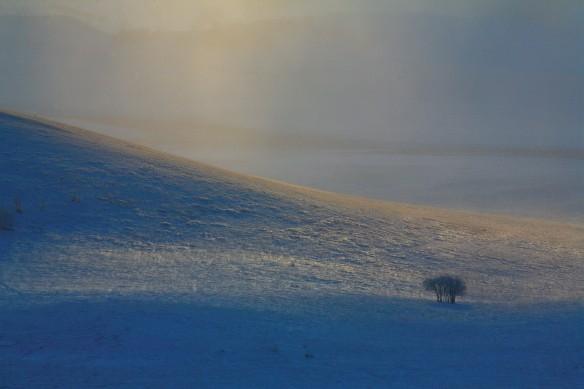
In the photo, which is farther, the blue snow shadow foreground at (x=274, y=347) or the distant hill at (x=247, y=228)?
the distant hill at (x=247, y=228)

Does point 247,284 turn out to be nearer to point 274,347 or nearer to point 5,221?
point 274,347

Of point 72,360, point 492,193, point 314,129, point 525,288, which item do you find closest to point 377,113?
point 314,129

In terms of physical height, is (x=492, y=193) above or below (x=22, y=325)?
above

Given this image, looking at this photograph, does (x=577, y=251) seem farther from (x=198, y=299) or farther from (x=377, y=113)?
(x=377, y=113)

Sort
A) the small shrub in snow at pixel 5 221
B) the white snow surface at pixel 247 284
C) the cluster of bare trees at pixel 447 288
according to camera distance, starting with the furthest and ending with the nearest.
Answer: the small shrub in snow at pixel 5 221 < the cluster of bare trees at pixel 447 288 < the white snow surface at pixel 247 284

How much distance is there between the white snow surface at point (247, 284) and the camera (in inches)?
234

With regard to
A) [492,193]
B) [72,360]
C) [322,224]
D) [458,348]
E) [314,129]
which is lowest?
[72,360]

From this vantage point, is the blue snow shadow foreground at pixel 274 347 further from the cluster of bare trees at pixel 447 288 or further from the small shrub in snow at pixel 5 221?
the small shrub in snow at pixel 5 221

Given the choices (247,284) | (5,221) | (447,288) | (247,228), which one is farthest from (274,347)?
(247,228)

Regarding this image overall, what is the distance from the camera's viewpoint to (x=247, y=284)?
935cm

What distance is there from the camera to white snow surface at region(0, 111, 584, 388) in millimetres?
5934

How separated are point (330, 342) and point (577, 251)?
398 inches

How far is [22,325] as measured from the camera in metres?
6.57

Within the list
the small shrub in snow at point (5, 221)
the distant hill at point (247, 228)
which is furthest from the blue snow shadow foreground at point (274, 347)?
the small shrub in snow at point (5, 221)
